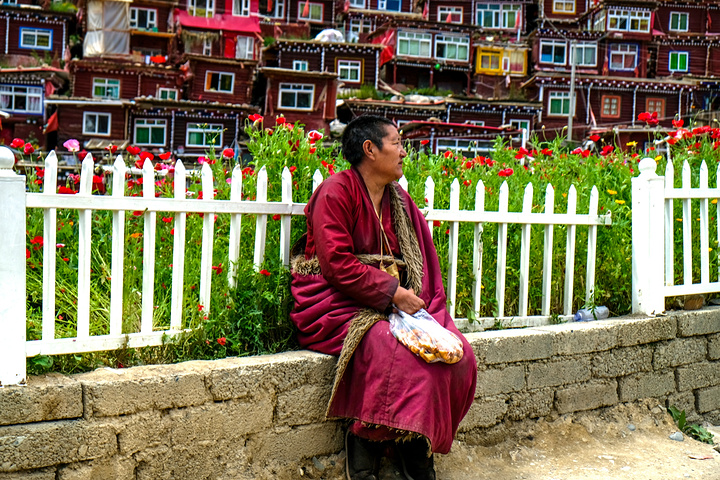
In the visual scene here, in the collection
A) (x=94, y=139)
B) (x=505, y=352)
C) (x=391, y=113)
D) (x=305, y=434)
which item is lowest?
(x=305, y=434)

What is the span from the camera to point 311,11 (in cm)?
3634

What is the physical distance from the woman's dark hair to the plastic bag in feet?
2.70

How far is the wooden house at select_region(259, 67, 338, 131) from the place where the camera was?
1124 inches

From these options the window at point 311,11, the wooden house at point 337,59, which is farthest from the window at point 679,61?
the window at point 311,11

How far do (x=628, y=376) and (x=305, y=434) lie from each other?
7.53ft

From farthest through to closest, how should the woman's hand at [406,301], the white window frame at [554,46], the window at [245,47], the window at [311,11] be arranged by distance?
the window at [311,11], the white window frame at [554,46], the window at [245,47], the woman's hand at [406,301]

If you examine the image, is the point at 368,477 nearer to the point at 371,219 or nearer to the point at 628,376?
the point at 371,219

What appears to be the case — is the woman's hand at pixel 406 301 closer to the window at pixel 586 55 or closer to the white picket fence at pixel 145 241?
the white picket fence at pixel 145 241

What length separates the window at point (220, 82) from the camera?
29.6 m

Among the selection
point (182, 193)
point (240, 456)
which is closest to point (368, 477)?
point (240, 456)

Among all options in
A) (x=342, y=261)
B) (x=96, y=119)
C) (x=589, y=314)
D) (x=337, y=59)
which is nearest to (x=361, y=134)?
(x=342, y=261)

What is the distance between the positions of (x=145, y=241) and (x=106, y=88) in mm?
28431

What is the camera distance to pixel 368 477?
3232 millimetres

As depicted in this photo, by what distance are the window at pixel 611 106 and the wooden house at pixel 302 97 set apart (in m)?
12.9
